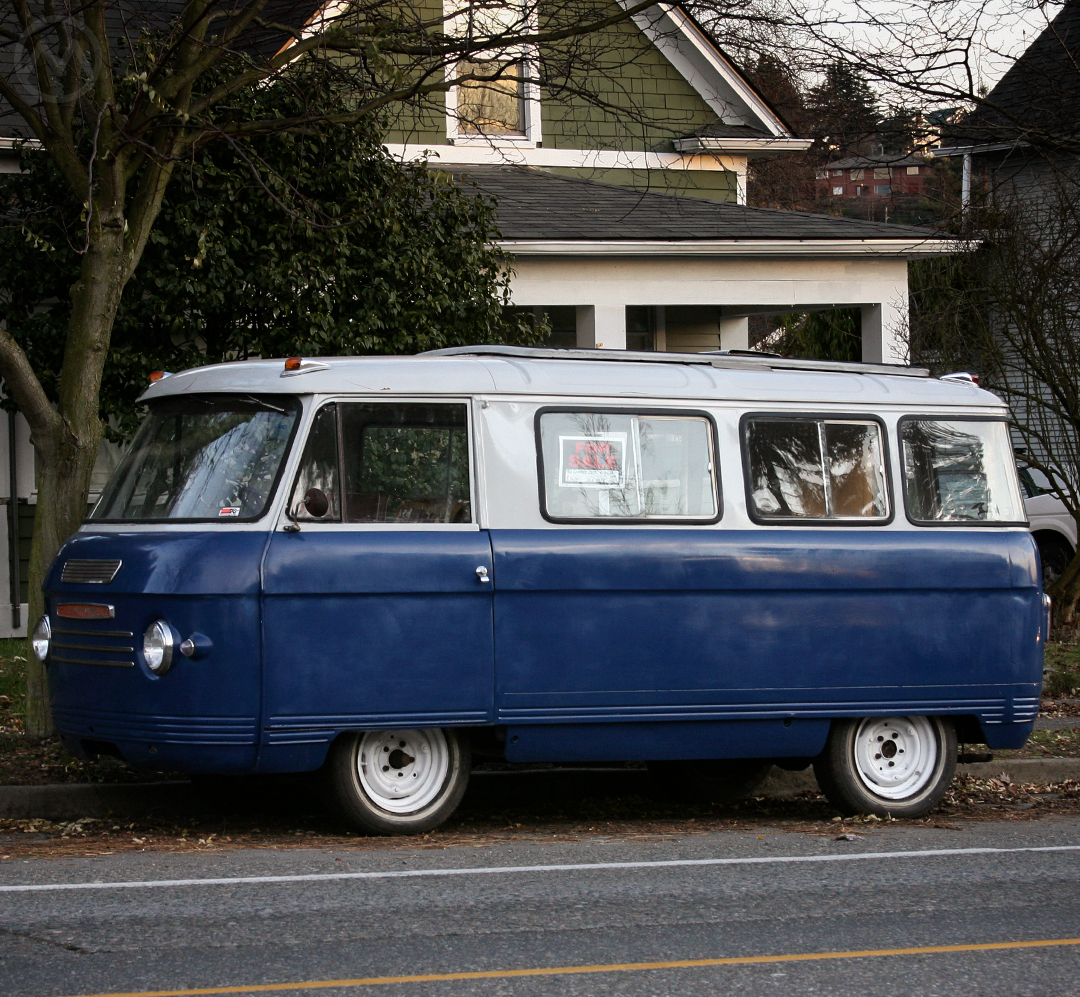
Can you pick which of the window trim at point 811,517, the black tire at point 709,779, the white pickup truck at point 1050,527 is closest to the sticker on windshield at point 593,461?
the window trim at point 811,517

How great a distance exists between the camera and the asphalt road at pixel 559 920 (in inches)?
206

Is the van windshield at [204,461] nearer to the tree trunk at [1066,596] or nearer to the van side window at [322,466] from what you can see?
the van side window at [322,466]

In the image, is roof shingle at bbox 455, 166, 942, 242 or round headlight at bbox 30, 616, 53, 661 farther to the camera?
roof shingle at bbox 455, 166, 942, 242

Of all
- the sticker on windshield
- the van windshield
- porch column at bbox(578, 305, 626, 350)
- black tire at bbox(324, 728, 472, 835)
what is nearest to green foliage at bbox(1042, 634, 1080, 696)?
porch column at bbox(578, 305, 626, 350)

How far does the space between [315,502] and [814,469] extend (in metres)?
2.94

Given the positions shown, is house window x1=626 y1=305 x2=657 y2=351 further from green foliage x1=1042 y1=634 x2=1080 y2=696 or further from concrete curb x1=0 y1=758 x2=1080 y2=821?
concrete curb x1=0 y1=758 x2=1080 y2=821

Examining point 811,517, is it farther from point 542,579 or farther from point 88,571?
point 88,571

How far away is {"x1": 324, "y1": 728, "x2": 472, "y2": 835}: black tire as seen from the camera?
7797 millimetres

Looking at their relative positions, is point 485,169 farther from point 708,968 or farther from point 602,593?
point 708,968

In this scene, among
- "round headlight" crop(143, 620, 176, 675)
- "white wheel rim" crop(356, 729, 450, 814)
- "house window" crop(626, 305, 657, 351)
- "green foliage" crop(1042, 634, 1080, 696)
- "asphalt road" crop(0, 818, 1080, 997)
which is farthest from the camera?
"house window" crop(626, 305, 657, 351)

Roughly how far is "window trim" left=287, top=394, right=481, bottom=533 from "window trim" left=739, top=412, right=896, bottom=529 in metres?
1.59

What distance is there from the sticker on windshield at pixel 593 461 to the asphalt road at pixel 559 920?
6.37 ft

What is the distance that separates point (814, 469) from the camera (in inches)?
342

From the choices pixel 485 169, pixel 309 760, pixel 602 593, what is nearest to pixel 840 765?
pixel 602 593
